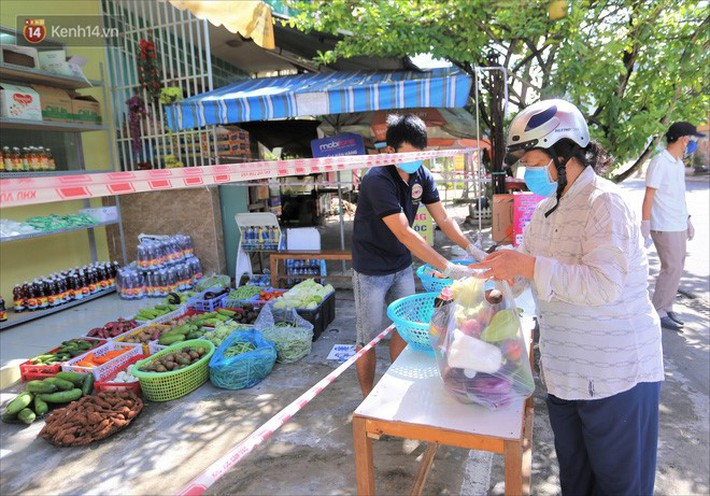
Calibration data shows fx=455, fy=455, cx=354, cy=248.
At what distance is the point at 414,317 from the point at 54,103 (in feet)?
20.9

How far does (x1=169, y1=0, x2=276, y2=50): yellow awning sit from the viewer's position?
5.54 metres

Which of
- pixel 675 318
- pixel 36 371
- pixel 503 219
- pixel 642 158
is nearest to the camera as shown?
pixel 36 371

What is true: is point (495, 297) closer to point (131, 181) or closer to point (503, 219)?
point (131, 181)

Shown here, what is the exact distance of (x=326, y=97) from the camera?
6.06 meters

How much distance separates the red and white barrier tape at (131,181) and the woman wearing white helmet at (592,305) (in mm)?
951

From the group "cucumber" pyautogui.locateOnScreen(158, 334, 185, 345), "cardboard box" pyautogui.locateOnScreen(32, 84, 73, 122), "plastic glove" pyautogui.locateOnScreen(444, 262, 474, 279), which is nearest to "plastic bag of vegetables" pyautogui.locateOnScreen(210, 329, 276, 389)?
"cucumber" pyautogui.locateOnScreen(158, 334, 185, 345)

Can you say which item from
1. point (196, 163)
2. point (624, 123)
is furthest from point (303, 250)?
point (624, 123)

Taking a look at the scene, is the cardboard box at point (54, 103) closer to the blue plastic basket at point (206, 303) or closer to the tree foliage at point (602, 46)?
the blue plastic basket at point (206, 303)

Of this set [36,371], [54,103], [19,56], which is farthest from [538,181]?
[19,56]

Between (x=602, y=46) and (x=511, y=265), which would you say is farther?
(x=602, y=46)

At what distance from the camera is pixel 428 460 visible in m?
2.60

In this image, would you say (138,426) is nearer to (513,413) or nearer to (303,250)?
(513,413)

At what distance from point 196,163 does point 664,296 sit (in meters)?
6.88

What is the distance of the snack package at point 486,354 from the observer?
176 cm
